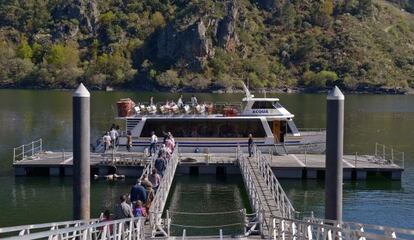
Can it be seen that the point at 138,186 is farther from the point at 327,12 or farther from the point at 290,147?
the point at 327,12

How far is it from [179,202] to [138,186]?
11.3 m

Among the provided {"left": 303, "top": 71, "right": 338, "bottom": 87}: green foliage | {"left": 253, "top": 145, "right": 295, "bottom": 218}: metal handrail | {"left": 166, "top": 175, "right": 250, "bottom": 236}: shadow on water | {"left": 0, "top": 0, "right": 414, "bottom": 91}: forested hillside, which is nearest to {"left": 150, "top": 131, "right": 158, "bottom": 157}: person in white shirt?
{"left": 166, "top": 175, "right": 250, "bottom": 236}: shadow on water

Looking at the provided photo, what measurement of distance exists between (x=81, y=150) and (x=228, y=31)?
173 meters

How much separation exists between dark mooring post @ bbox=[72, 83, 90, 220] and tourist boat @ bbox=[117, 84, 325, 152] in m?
23.1

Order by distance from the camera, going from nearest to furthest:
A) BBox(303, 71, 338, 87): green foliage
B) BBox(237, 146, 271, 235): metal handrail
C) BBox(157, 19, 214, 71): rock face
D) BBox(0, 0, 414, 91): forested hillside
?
BBox(237, 146, 271, 235): metal handrail
BBox(303, 71, 338, 87): green foliage
BBox(0, 0, 414, 91): forested hillside
BBox(157, 19, 214, 71): rock face

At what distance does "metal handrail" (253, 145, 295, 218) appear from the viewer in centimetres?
2168

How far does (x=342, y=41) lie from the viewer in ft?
602

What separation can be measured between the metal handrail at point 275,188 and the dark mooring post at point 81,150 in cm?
615

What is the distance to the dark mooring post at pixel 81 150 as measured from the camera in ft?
60.1

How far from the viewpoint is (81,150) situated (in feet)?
61.1

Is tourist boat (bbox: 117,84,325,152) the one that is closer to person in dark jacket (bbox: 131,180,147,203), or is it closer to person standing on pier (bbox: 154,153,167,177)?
person standing on pier (bbox: 154,153,167,177)

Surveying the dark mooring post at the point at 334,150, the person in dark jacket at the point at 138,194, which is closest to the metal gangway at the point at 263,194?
the dark mooring post at the point at 334,150

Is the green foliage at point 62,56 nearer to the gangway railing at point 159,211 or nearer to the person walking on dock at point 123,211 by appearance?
the gangway railing at point 159,211

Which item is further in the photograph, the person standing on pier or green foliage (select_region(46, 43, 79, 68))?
green foliage (select_region(46, 43, 79, 68))
